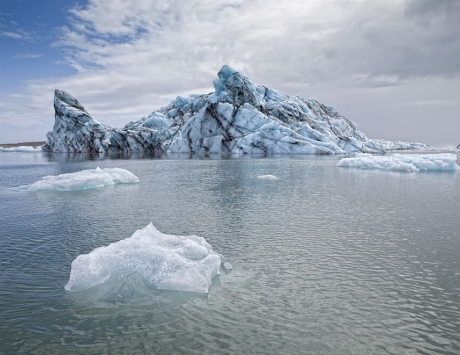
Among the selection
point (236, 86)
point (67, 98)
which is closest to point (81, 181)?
point (236, 86)

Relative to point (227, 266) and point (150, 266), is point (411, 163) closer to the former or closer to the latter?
point (227, 266)

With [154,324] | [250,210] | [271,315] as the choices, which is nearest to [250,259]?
[271,315]

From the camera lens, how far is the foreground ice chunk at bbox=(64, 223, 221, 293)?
22.3 ft

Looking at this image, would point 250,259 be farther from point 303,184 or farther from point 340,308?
point 303,184

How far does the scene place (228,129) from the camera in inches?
2687

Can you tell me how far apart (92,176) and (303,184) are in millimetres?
14097

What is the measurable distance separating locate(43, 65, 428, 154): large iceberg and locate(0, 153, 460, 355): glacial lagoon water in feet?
170

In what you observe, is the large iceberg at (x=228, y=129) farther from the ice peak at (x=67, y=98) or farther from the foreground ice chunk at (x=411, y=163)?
the foreground ice chunk at (x=411, y=163)

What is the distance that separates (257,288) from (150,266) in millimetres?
2419

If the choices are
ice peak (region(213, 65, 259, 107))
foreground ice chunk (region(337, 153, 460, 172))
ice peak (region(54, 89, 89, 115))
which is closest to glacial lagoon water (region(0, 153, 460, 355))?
foreground ice chunk (region(337, 153, 460, 172))

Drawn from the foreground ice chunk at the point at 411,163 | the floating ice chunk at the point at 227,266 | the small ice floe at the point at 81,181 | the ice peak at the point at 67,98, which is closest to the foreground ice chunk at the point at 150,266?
the floating ice chunk at the point at 227,266

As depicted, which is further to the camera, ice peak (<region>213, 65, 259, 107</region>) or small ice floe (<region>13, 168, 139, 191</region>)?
ice peak (<region>213, 65, 259, 107</region>)

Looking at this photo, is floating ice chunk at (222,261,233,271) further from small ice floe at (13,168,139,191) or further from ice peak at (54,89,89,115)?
ice peak at (54,89,89,115)

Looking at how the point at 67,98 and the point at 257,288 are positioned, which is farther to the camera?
the point at 67,98
